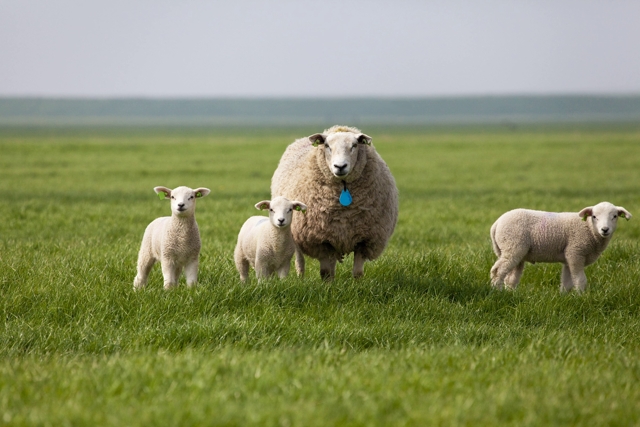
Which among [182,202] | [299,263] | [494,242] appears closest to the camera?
[182,202]

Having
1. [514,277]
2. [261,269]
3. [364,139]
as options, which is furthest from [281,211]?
[514,277]

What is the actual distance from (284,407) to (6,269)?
4.48 metres

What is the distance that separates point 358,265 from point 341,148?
126 centimetres

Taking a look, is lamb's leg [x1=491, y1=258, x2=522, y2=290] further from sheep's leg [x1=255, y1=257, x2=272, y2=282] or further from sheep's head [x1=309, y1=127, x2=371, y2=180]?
sheep's leg [x1=255, y1=257, x2=272, y2=282]

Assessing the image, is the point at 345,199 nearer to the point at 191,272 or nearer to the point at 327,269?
the point at 327,269

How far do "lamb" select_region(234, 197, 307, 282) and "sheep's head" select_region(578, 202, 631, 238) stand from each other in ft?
9.40

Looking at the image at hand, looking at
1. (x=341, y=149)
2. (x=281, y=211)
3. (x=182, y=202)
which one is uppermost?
(x=341, y=149)

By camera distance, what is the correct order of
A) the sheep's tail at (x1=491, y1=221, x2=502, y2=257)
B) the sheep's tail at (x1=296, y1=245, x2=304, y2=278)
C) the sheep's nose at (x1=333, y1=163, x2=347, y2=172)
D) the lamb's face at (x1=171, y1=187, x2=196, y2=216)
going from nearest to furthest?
the lamb's face at (x1=171, y1=187, x2=196, y2=216) < the sheep's nose at (x1=333, y1=163, x2=347, y2=172) < the sheep's tail at (x1=491, y1=221, x2=502, y2=257) < the sheep's tail at (x1=296, y1=245, x2=304, y2=278)

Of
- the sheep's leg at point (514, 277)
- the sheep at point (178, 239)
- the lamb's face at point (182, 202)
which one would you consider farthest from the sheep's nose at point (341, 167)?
the sheep's leg at point (514, 277)

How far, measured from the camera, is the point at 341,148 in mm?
6777

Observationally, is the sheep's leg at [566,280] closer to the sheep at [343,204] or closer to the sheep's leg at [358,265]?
the sheep at [343,204]

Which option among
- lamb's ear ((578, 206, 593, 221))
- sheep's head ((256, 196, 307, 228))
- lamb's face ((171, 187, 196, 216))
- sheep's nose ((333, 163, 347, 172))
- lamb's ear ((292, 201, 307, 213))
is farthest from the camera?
lamb's ear ((578, 206, 593, 221))

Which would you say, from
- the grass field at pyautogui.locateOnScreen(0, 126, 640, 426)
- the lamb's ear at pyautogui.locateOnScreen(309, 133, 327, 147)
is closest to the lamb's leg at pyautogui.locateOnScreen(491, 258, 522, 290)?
the grass field at pyautogui.locateOnScreen(0, 126, 640, 426)

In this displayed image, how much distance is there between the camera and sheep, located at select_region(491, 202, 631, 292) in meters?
7.07
